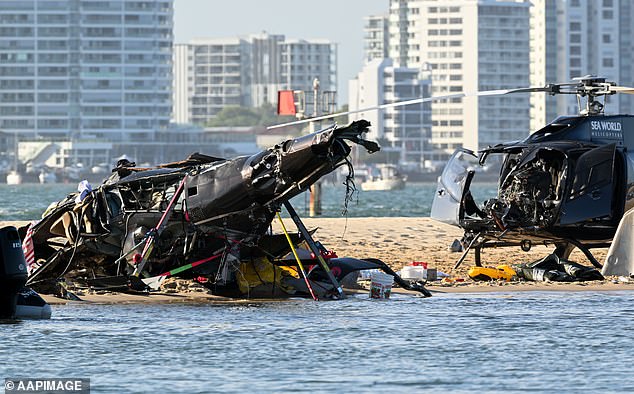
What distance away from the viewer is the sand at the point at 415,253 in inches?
856

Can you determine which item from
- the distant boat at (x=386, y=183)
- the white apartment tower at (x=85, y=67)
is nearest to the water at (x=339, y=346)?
the distant boat at (x=386, y=183)

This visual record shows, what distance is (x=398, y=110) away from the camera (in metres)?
196

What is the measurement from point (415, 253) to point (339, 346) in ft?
43.0

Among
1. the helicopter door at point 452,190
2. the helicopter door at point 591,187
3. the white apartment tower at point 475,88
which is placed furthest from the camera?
the white apartment tower at point 475,88

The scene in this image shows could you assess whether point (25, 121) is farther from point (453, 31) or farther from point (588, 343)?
point (588, 343)

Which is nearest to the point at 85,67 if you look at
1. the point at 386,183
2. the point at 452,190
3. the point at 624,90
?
the point at 386,183

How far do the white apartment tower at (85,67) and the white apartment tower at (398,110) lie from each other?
27.0 metres

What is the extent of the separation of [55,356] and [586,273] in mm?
10622

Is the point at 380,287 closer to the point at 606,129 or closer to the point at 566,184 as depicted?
the point at 566,184

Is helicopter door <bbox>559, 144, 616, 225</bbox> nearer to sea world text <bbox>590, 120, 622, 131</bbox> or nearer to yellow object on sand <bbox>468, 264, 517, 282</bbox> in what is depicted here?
sea world text <bbox>590, 120, 622, 131</bbox>

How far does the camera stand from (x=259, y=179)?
63.8 ft

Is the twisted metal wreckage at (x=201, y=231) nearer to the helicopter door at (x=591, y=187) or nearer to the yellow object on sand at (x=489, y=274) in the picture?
the yellow object on sand at (x=489, y=274)

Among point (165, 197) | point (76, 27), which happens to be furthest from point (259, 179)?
point (76, 27)

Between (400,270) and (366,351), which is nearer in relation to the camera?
(366,351)
